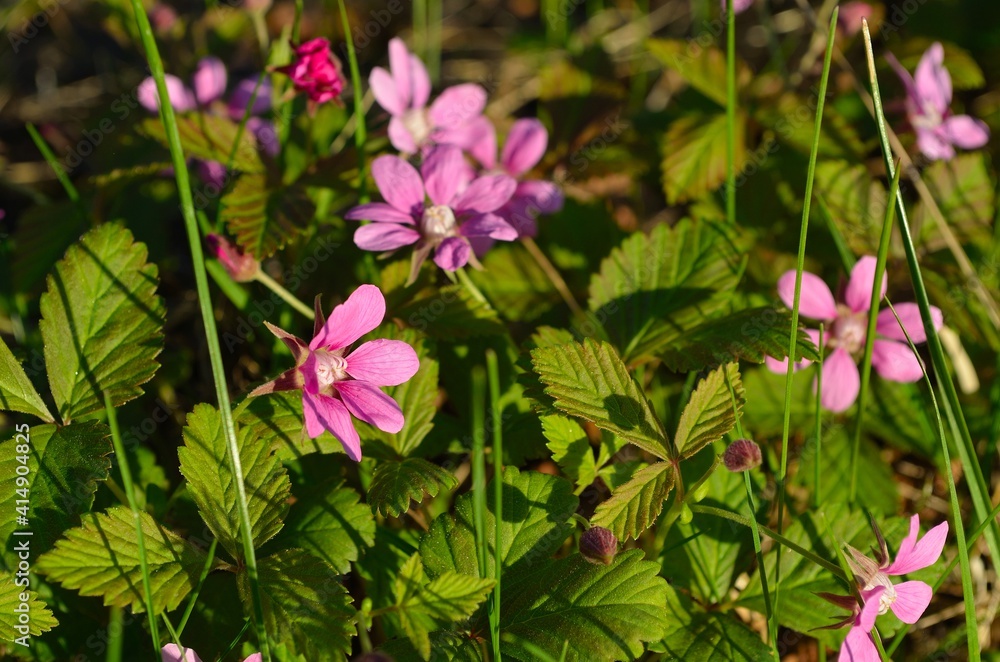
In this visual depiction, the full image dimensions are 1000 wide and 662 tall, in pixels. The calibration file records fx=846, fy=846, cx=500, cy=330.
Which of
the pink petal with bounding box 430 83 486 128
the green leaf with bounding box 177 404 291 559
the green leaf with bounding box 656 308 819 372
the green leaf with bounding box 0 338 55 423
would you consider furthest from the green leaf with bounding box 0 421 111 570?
the pink petal with bounding box 430 83 486 128

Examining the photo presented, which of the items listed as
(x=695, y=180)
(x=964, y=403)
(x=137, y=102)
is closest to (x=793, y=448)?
(x=964, y=403)

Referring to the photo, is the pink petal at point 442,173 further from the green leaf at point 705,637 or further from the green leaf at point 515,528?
the green leaf at point 705,637

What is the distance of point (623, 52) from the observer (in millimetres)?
4598

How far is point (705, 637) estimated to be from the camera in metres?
2.15

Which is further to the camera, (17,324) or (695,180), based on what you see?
(695,180)

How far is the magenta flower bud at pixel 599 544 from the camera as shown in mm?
1893

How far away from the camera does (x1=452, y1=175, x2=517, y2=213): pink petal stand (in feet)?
8.29

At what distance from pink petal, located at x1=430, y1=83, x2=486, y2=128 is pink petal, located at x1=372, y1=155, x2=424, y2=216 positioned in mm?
721

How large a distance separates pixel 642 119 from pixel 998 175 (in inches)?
60.8

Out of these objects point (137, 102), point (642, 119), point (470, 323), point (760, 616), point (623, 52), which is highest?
point (137, 102)

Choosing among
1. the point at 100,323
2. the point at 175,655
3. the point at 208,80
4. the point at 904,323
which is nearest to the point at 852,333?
the point at 904,323

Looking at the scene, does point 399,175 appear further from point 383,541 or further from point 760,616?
point 760,616

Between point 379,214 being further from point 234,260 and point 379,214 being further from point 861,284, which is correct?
point 861,284

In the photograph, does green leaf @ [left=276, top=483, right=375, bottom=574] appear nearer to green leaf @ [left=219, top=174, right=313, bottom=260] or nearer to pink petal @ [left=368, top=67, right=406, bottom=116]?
green leaf @ [left=219, top=174, right=313, bottom=260]
